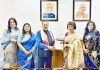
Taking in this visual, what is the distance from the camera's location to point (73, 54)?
4.27 metres

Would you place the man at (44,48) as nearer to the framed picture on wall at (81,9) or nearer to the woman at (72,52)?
the woman at (72,52)

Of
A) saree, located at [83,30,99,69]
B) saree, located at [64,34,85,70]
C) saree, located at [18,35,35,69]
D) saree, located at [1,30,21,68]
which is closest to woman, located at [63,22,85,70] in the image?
saree, located at [64,34,85,70]

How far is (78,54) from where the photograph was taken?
428 centimetres

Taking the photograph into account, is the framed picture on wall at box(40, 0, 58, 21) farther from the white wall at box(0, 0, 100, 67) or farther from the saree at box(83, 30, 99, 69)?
the saree at box(83, 30, 99, 69)

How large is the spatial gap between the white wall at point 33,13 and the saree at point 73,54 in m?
1.03

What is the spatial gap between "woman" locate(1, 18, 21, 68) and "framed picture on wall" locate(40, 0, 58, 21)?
1074 mm

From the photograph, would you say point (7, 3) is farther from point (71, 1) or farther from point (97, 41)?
point (97, 41)

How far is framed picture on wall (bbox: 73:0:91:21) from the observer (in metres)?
5.35

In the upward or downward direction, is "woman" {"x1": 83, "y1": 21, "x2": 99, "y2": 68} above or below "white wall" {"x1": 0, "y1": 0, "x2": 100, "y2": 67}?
below

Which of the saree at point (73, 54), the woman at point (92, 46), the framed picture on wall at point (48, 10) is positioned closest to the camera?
the saree at point (73, 54)

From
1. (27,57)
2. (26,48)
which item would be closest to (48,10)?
(26,48)

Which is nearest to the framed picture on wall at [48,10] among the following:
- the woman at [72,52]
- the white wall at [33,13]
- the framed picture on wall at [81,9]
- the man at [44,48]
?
the white wall at [33,13]

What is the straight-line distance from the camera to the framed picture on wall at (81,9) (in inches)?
211

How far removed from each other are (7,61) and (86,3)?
2.14m
